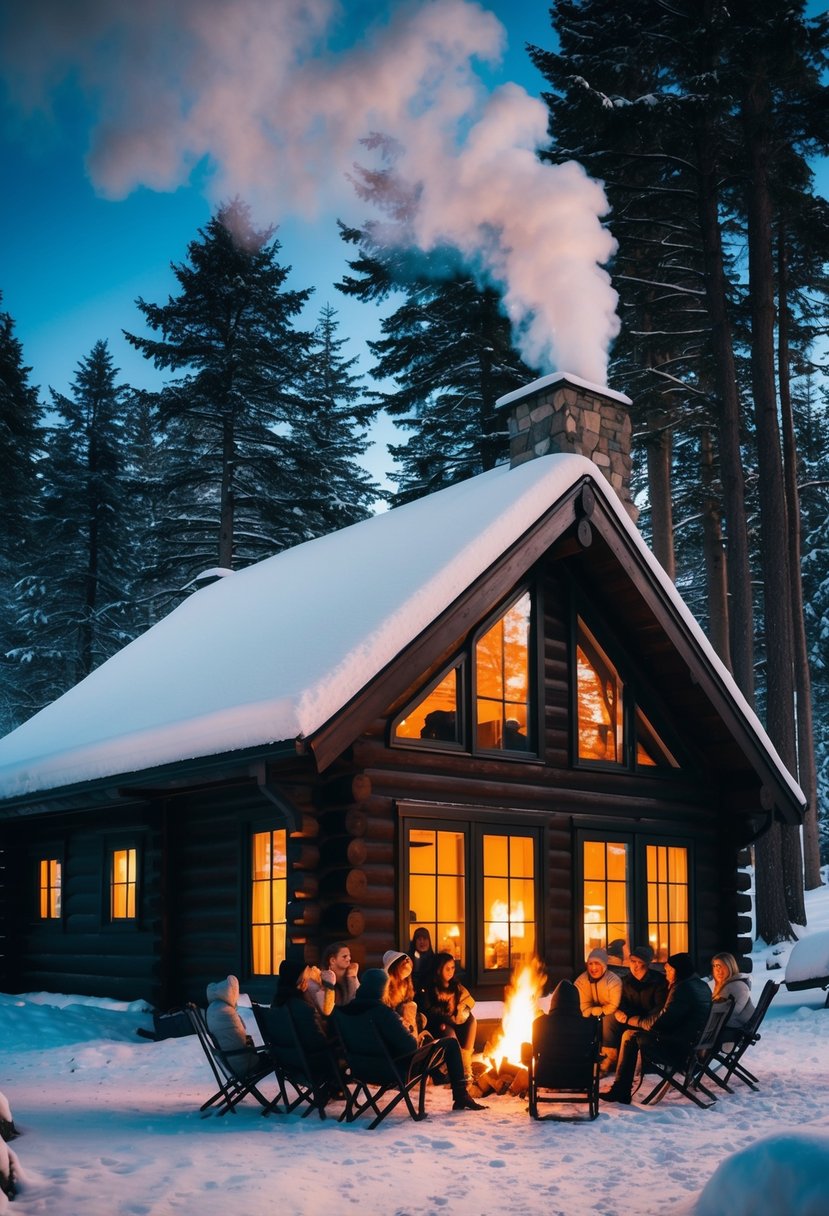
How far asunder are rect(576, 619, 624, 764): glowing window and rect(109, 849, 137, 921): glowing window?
5.65m

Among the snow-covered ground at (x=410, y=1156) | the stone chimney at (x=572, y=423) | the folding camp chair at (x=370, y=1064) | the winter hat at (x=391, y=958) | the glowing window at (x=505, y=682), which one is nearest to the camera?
the snow-covered ground at (x=410, y=1156)

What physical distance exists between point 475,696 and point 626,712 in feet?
8.26

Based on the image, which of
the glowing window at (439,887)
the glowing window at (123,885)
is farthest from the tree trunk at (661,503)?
the glowing window at (439,887)

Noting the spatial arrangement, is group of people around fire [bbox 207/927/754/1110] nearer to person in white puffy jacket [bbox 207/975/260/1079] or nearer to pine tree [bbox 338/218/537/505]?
person in white puffy jacket [bbox 207/975/260/1079]

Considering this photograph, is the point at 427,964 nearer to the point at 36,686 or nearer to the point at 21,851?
the point at 21,851

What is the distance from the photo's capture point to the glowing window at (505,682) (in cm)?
1341

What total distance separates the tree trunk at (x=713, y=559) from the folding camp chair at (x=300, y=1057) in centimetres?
2081

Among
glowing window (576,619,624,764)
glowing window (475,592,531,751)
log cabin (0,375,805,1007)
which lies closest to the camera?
log cabin (0,375,805,1007)

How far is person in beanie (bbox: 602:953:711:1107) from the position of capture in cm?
938

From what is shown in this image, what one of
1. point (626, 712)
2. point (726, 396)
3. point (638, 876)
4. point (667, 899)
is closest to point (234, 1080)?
point (638, 876)

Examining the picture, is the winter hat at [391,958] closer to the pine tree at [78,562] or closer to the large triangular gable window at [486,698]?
the large triangular gable window at [486,698]

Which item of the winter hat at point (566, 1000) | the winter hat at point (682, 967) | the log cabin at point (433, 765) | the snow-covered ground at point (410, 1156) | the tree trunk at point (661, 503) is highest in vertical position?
the tree trunk at point (661, 503)

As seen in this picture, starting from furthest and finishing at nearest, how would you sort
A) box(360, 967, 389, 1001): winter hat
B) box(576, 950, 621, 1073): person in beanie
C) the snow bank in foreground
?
1. box(576, 950, 621, 1073): person in beanie
2. box(360, 967, 389, 1001): winter hat
3. the snow bank in foreground

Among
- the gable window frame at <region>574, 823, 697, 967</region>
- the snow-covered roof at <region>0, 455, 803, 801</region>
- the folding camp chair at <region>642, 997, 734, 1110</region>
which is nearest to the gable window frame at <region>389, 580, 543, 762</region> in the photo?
the snow-covered roof at <region>0, 455, 803, 801</region>
